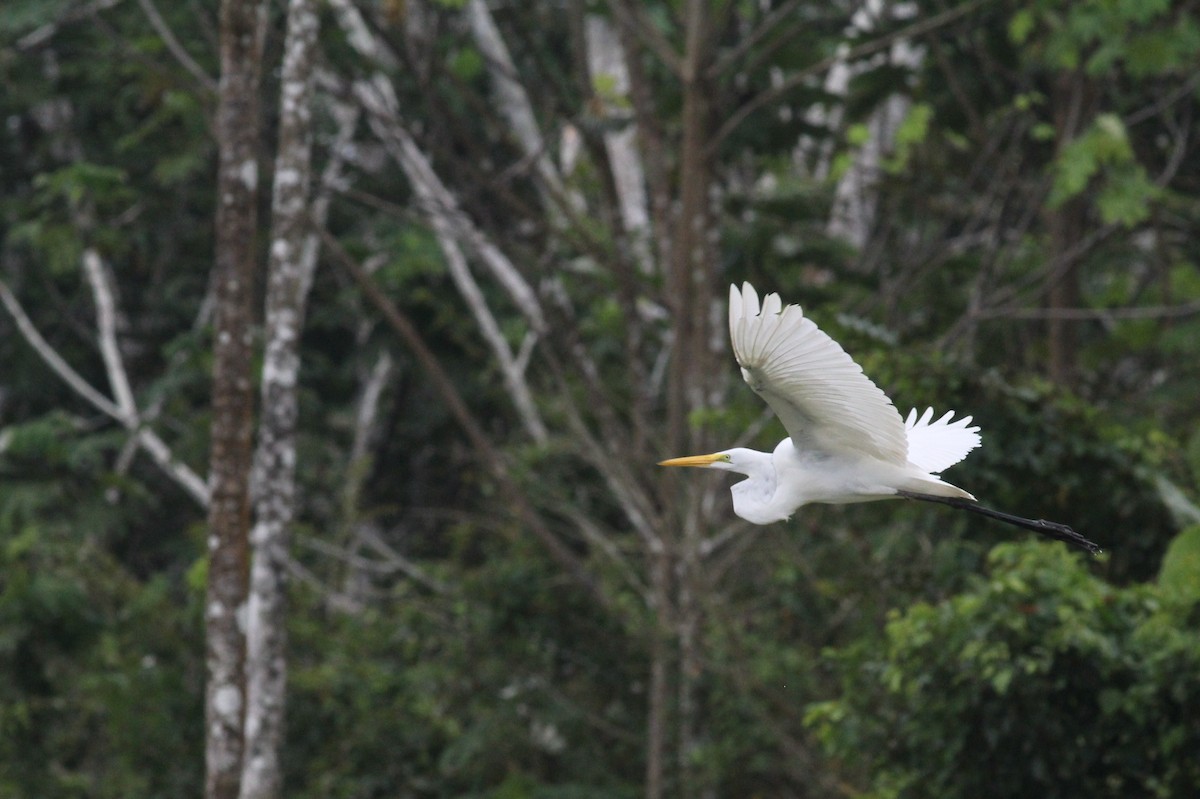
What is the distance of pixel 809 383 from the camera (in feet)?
14.8

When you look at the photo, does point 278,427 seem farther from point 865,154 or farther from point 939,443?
point 865,154

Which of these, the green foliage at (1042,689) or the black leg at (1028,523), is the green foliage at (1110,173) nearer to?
the green foliage at (1042,689)

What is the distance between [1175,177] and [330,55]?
6.07 meters

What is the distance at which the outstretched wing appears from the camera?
13.9 feet

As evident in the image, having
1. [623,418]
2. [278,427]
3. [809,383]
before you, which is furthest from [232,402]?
[623,418]

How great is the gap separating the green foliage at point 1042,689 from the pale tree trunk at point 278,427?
3100mm

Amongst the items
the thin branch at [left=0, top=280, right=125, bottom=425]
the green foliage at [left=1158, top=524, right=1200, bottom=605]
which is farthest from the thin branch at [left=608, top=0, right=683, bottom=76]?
the green foliage at [left=1158, top=524, right=1200, bottom=605]

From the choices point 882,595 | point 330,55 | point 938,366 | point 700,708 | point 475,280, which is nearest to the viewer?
point 938,366

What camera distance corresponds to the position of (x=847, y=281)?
1095cm

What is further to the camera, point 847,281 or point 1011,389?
point 847,281

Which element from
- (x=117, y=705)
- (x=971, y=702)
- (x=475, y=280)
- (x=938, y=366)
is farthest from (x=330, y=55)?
(x=971, y=702)

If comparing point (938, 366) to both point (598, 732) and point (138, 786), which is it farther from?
point (138, 786)

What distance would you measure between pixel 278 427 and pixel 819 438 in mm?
4437

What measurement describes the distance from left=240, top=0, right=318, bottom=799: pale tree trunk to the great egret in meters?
4.01
